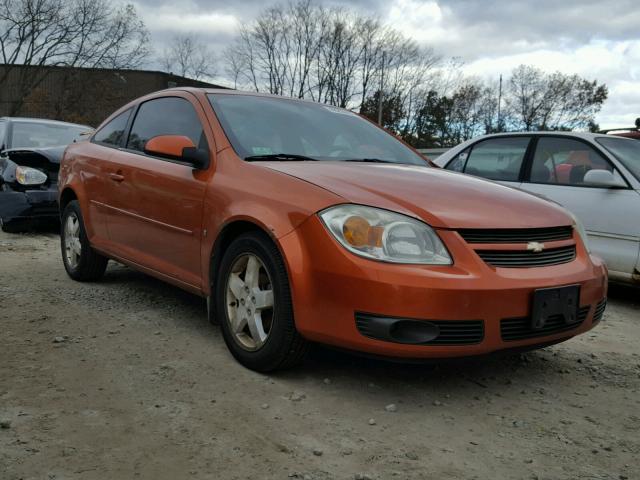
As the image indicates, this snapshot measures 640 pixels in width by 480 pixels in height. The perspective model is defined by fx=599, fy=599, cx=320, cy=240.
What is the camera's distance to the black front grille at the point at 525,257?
8.53 feet

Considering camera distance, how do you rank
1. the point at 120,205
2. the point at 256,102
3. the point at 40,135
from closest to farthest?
the point at 256,102
the point at 120,205
the point at 40,135

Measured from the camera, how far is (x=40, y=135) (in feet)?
27.3

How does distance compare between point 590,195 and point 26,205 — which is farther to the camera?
point 26,205

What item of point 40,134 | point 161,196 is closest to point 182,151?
point 161,196

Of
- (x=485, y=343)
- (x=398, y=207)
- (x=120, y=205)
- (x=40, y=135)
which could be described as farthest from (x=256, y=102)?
(x=40, y=135)

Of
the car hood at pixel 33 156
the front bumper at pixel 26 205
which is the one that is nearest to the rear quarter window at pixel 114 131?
the front bumper at pixel 26 205

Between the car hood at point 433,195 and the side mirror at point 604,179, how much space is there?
1980 millimetres

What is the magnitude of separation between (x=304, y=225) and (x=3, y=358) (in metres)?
1.75

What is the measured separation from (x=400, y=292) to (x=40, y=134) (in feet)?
24.4

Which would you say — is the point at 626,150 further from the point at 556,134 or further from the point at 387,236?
the point at 387,236

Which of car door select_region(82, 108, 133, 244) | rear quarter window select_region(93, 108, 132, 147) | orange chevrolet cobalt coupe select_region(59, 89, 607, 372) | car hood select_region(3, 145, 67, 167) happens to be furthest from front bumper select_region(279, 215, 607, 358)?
car hood select_region(3, 145, 67, 167)

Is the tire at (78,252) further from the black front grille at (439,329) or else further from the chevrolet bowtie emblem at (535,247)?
the chevrolet bowtie emblem at (535,247)

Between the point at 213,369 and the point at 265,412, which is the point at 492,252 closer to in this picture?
the point at 265,412

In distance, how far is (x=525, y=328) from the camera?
2.61 m
